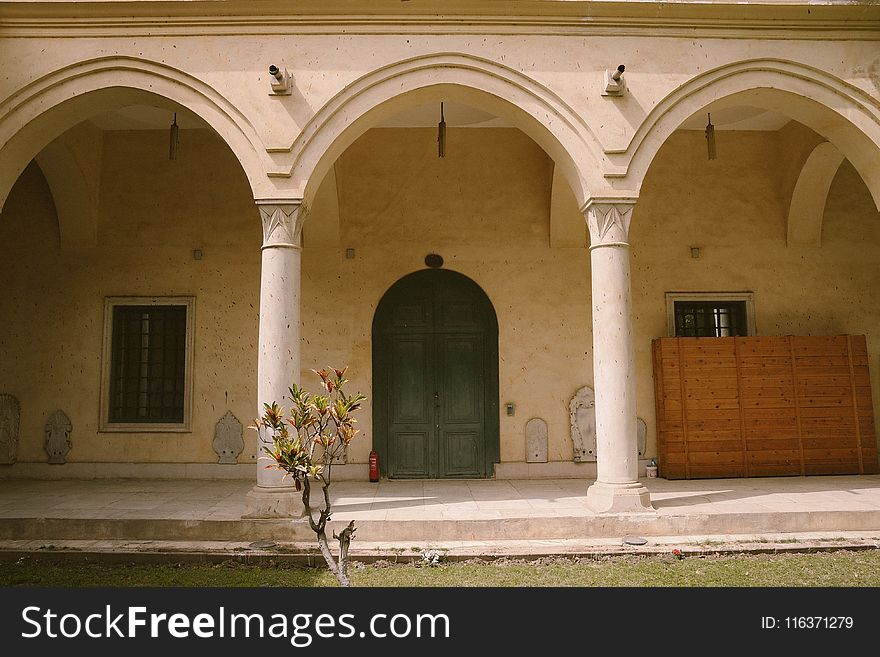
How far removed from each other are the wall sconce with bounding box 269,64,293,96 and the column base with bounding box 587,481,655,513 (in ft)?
18.3

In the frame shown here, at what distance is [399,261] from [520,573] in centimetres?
579

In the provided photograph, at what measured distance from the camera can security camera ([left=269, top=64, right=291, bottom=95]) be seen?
7.07m

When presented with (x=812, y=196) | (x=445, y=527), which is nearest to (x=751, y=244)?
(x=812, y=196)

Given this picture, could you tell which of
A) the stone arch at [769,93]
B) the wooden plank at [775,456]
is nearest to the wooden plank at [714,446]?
the wooden plank at [775,456]

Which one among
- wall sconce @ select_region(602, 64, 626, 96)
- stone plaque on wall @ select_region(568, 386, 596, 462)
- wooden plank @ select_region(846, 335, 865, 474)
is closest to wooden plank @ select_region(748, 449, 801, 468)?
wooden plank @ select_region(846, 335, 865, 474)

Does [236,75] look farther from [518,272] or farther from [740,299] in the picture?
[740,299]

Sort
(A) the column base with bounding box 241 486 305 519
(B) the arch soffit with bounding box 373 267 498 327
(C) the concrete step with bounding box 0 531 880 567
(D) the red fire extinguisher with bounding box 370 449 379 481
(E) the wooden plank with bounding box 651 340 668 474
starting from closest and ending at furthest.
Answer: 1. (C) the concrete step with bounding box 0 531 880 567
2. (A) the column base with bounding box 241 486 305 519
3. (D) the red fire extinguisher with bounding box 370 449 379 481
4. (E) the wooden plank with bounding box 651 340 668 474
5. (B) the arch soffit with bounding box 373 267 498 327

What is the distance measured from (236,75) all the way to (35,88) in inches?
90.0

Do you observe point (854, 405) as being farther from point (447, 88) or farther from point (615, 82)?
point (447, 88)

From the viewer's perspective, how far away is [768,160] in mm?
10852

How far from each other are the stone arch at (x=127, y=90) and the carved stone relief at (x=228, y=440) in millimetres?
4376

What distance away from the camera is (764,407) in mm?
9914

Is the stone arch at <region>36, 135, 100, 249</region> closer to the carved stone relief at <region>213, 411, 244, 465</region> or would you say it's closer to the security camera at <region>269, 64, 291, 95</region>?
the carved stone relief at <region>213, 411, 244, 465</region>

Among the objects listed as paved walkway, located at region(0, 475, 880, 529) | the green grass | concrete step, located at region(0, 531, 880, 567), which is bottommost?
the green grass
